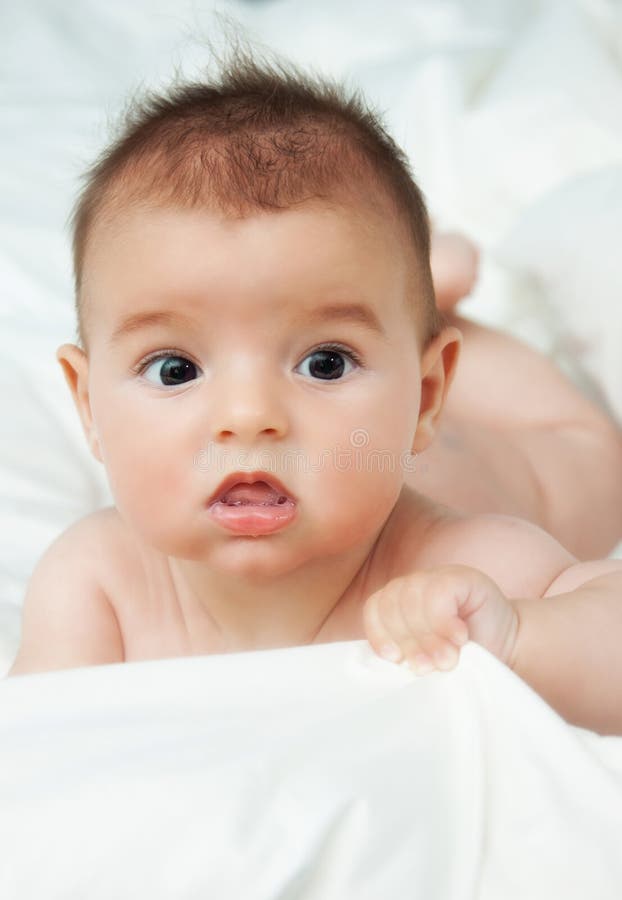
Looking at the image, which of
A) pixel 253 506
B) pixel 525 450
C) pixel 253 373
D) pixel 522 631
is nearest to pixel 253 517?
pixel 253 506

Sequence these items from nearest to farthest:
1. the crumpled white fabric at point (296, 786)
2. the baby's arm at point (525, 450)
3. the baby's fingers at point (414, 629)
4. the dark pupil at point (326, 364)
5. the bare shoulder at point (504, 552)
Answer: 1. the crumpled white fabric at point (296, 786)
2. the baby's fingers at point (414, 629)
3. the dark pupil at point (326, 364)
4. the bare shoulder at point (504, 552)
5. the baby's arm at point (525, 450)

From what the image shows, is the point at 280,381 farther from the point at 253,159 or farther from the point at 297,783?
the point at 297,783

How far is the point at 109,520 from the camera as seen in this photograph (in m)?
1.21

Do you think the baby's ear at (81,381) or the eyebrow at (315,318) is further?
the baby's ear at (81,381)

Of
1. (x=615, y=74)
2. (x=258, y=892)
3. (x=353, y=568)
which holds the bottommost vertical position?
(x=258, y=892)

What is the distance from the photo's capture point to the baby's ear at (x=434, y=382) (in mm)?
1128

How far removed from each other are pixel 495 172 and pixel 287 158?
1.25 m

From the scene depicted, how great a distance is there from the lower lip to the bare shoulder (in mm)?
233

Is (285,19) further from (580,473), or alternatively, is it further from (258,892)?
(258,892)

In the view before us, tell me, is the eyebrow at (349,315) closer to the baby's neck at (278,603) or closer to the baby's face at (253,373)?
the baby's face at (253,373)

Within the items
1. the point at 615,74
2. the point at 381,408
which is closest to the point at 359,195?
the point at 381,408

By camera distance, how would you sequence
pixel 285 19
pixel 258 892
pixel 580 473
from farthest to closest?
pixel 285 19, pixel 580 473, pixel 258 892

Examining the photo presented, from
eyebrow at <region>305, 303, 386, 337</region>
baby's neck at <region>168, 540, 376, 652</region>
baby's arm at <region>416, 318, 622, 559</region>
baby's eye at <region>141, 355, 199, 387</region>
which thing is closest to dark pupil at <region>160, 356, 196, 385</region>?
baby's eye at <region>141, 355, 199, 387</region>
